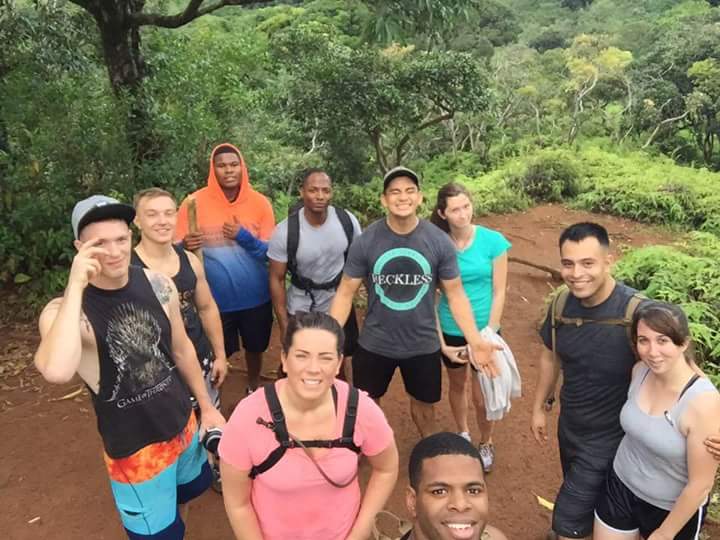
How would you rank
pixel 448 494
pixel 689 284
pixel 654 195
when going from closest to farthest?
1. pixel 448 494
2. pixel 689 284
3. pixel 654 195

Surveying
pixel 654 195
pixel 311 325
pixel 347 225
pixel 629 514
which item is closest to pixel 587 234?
pixel 629 514

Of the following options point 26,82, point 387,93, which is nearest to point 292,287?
point 26,82

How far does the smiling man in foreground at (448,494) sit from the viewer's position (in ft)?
5.98

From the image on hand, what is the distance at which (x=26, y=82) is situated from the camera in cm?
597

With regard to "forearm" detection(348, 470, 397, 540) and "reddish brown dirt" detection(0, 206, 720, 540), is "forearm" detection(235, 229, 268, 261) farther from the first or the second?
"forearm" detection(348, 470, 397, 540)

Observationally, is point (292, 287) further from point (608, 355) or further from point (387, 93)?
point (387, 93)

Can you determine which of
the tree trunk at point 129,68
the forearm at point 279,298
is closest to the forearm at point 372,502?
the forearm at point 279,298

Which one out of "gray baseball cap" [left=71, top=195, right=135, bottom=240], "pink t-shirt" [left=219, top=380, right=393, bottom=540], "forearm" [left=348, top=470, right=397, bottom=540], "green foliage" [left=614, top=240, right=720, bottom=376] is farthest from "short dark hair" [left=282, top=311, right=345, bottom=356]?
"green foliage" [left=614, top=240, right=720, bottom=376]

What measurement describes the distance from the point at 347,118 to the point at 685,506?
8723mm

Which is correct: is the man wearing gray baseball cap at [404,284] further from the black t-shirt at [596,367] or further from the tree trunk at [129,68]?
the tree trunk at [129,68]

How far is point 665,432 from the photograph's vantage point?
228 cm

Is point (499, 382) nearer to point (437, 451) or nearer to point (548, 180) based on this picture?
point (437, 451)

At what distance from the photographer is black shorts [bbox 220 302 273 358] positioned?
4.03 metres

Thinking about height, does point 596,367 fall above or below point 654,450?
above
